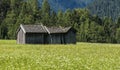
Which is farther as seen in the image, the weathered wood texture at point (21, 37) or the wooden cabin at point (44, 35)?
the weathered wood texture at point (21, 37)

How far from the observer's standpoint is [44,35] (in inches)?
3681

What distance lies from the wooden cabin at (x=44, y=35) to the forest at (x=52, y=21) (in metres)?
43.0

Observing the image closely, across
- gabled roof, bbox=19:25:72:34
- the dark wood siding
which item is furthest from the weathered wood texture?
gabled roof, bbox=19:25:72:34

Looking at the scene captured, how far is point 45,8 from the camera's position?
6698 inches

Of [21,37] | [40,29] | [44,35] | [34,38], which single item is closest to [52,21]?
[44,35]

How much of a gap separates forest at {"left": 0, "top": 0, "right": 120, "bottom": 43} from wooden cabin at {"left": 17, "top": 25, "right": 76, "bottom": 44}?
141ft

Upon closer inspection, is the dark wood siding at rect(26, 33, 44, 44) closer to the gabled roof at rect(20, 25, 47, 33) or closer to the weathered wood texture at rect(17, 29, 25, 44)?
the gabled roof at rect(20, 25, 47, 33)

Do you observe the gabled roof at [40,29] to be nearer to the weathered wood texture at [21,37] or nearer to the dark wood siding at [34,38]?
the dark wood siding at [34,38]

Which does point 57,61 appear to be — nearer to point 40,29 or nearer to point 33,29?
point 33,29

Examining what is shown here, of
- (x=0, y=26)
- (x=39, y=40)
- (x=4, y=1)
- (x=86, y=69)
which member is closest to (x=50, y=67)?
(x=86, y=69)

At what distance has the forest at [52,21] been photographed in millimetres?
144500

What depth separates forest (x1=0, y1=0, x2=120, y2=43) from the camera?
5689 inches

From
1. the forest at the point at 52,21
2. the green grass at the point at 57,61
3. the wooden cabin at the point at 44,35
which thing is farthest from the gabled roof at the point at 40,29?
the green grass at the point at 57,61

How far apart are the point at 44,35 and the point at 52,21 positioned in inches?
2500
